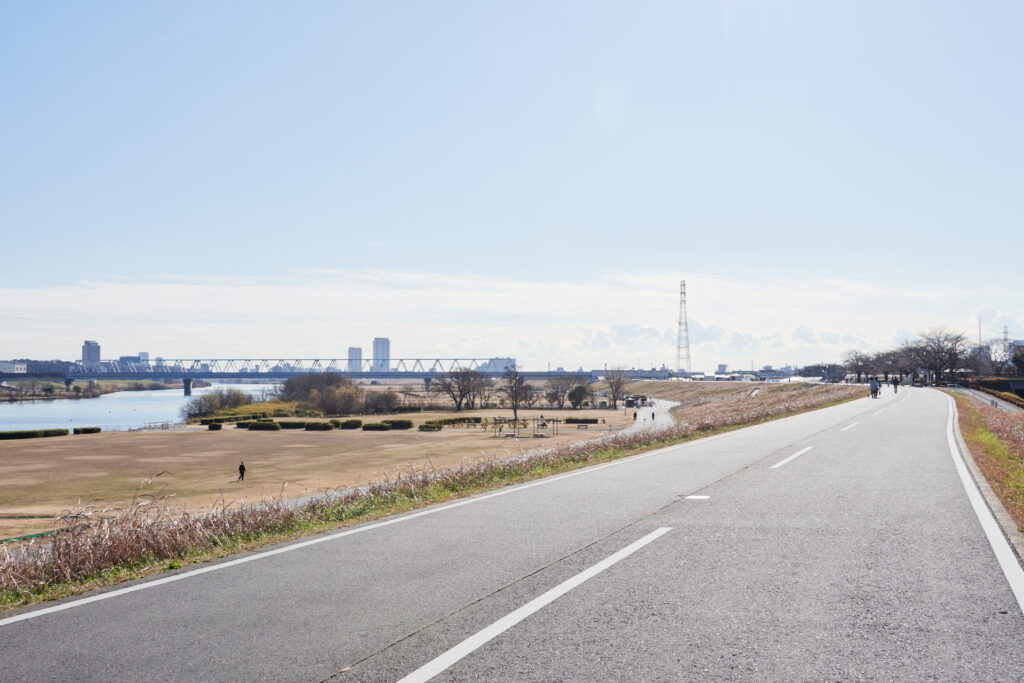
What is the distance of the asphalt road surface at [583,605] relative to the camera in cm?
421

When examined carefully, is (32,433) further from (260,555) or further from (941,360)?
(941,360)

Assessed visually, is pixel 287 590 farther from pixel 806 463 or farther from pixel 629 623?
pixel 806 463

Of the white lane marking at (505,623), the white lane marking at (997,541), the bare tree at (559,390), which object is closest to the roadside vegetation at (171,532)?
the white lane marking at (505,623)

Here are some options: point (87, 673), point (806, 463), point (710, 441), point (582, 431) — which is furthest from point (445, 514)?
point (582, 431)

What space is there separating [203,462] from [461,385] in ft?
235

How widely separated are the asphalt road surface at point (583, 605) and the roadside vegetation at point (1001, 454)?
0.58 m

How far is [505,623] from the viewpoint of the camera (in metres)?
4.90

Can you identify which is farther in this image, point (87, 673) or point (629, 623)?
point (629, 623)

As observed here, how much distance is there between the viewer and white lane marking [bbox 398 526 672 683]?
4102 mm

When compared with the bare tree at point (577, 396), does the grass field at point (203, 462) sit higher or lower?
lower

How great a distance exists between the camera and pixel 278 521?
1043 centimetres

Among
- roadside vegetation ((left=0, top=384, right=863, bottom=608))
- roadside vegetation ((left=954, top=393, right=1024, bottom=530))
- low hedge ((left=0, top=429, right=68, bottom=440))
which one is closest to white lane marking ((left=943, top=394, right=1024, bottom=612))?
roadside vegetation ((left=954, top=393, right=1024, bottom=530))

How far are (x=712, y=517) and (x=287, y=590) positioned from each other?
522 cm

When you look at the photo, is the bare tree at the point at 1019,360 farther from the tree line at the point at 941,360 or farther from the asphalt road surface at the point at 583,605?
the asphalt road surface at the point at 583,605
